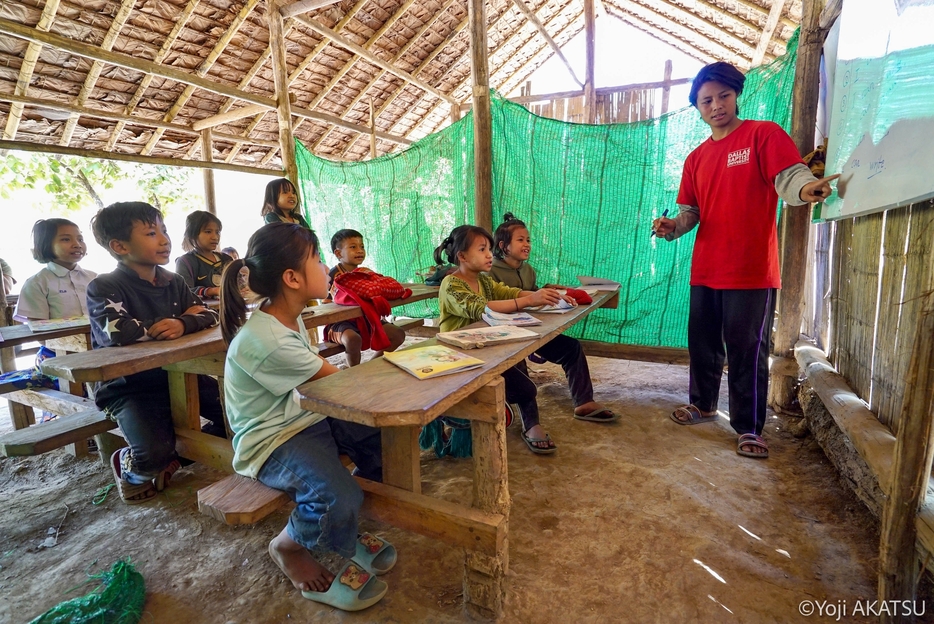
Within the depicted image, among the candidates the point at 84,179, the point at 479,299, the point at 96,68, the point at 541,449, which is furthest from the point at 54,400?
the point at 84,179

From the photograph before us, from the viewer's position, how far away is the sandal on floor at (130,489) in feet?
6.85


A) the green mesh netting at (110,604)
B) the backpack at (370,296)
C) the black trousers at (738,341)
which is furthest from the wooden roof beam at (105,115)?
the black trousers at (738,341)

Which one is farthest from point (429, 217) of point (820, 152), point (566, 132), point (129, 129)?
point (129, 129)

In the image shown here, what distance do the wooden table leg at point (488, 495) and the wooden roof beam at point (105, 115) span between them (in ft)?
20.7

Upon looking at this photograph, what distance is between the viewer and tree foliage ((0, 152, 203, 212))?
846 cm

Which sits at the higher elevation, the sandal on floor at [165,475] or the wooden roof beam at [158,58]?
the wooden roof beam at [158,58]

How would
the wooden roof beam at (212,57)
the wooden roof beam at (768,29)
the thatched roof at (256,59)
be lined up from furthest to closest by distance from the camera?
the wooden roof beam at (212,57) → the wooden roof beam at (768,29) → the thatched roof at (256,59)

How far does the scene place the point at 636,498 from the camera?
79.2 inches

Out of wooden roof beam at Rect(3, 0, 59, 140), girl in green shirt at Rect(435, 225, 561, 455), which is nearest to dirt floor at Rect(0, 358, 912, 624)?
girl in green shirt at Rect(435, 225, 561, 455)

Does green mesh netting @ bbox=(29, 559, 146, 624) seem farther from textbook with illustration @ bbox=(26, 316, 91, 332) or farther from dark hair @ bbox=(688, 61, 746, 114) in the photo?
dark hair @ bbox=(688, 61, 746, 114)

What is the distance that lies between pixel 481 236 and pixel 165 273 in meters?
1.59

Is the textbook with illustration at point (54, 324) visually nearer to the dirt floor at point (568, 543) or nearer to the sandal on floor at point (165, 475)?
the dirt floor at point (568, 543)

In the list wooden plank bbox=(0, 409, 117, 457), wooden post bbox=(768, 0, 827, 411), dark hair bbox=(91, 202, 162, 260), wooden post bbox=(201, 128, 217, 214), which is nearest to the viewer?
wooden plank bbox=(0, 409, 117, 457)

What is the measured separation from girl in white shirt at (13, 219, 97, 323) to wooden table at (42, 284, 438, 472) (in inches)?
52.9
